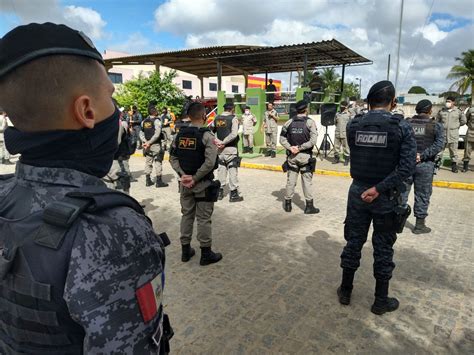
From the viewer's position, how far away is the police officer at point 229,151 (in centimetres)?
646

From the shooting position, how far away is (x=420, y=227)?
193 inches

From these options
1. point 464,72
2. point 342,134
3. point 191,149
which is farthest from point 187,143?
point 464,72

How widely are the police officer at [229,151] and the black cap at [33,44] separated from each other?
5.46 meters

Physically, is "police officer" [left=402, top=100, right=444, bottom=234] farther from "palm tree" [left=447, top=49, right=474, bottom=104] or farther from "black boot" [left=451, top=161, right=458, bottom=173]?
"palm tree" [left=447, top=49, right=474, bottom=104]

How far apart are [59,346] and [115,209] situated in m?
0.38

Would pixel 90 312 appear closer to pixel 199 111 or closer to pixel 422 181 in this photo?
pixel 199 111

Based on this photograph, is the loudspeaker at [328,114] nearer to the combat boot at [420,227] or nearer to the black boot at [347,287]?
the combat boot at [420,227]

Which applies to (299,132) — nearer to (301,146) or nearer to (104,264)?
(301,146)

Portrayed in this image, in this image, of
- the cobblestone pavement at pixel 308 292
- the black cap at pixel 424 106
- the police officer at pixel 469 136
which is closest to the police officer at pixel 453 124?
the police officer at pixel 469 136

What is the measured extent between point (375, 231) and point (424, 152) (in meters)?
2.47

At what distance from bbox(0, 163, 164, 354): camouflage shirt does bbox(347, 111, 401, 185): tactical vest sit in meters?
2.50

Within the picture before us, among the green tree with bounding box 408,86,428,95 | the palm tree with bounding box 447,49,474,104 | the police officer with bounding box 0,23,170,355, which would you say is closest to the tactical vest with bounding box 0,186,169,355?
the police officer with bounding box 0,23,170,355

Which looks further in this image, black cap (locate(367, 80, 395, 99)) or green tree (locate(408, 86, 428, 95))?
green tree (locate(408, 86, 428, 95))

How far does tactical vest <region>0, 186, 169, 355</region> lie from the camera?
80 centimetres
